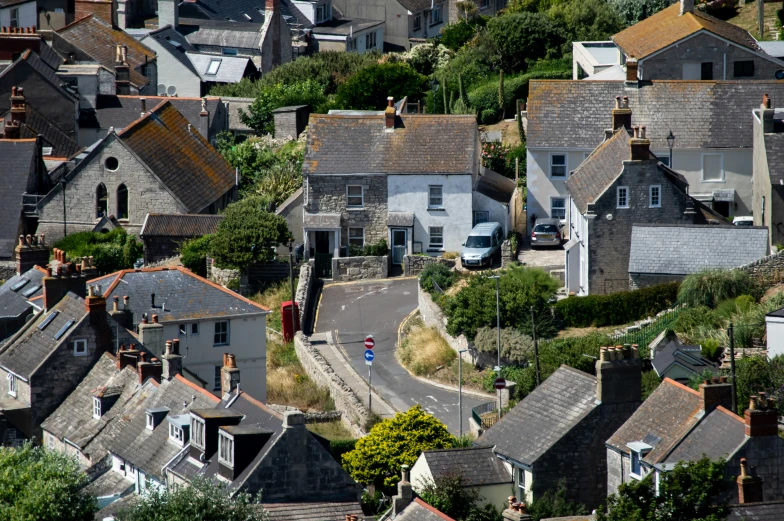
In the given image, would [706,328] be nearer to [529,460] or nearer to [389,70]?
[529,460]

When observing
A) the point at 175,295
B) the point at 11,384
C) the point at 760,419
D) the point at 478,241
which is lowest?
the point at 11,384

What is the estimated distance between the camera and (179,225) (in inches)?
2906

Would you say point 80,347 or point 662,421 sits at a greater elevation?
point 80,347

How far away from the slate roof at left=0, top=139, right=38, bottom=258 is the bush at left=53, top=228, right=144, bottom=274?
2.33 metres

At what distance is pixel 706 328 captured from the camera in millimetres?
55344

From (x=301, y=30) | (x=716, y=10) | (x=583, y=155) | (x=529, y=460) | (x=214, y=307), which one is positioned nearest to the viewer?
(x=529, y=460)

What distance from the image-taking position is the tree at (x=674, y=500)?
3606cm

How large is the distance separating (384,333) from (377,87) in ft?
99.8

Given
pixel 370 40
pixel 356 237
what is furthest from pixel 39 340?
pixel 370 40

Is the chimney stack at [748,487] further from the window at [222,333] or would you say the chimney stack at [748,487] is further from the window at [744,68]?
the window at [744,68]

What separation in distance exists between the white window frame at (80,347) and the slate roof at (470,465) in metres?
11.9

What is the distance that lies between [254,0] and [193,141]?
4474 cm

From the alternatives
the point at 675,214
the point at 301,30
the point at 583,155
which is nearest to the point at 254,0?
the point at 301,30

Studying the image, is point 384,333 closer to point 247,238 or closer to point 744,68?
point 247,238
